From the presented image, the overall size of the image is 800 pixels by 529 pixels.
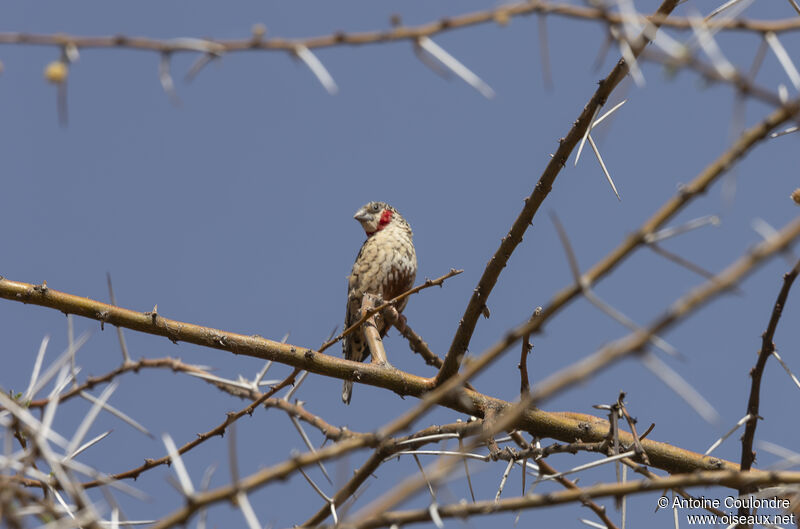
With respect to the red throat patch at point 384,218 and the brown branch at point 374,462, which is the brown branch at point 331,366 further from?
the red throat patch at point 384,218

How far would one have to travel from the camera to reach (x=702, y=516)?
3459mm

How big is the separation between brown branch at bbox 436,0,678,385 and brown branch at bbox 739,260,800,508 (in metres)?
1.06

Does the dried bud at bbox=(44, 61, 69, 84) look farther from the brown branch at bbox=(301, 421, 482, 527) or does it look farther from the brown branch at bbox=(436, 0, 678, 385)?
the brown branch at bbox=(436, 0, 678, 385)

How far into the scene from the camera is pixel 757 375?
303 cm

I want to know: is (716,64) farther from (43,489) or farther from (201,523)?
(43,489)

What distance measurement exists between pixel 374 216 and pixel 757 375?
6299 mm

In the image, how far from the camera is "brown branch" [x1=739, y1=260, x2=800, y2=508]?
9.71 ft

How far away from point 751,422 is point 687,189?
1.57 metres

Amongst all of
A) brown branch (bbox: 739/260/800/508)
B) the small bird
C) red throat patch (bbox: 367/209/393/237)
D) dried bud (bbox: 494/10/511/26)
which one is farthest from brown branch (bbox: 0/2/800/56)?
red throat patch (bbox: 367/209/393/237)

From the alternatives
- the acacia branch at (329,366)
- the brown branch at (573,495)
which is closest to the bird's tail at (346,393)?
the acacia branch at (329,366)

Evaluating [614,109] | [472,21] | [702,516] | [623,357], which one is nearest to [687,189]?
[623,357]

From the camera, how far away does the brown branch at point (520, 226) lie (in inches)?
140

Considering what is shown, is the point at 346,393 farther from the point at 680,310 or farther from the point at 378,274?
the point at 680,310

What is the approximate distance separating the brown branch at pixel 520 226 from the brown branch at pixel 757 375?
1.06 m
